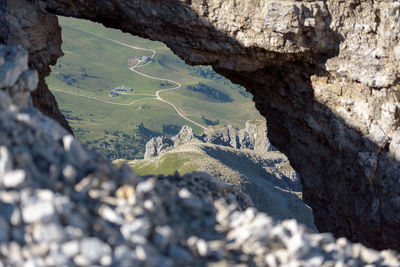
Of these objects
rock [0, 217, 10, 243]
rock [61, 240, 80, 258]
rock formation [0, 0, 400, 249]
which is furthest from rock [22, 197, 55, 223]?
rock formation [0, 0, 400, 249]

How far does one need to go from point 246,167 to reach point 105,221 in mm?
74942

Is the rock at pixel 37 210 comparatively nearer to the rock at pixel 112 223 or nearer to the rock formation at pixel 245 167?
the rock at pixel 112 223

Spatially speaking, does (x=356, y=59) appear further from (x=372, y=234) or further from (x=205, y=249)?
(x=205, y=249)

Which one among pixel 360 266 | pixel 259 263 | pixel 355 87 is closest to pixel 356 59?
pixel 355 87

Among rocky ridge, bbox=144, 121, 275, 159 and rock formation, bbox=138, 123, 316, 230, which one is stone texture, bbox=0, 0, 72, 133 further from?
rocky ridge, bbox=144, 121, 275, 159

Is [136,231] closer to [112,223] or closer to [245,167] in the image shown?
[112,223]

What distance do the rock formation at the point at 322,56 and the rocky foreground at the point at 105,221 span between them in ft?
36.7

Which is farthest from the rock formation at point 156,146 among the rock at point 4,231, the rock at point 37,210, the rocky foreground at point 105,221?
the rock at point 4,231

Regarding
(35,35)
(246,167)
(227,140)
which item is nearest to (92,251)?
(35,35)

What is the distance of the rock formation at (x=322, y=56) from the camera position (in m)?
21.4

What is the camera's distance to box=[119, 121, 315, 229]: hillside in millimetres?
66375

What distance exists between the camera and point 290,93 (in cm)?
2617

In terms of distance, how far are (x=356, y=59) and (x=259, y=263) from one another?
14573 mm

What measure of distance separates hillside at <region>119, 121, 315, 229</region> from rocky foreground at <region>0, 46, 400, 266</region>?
44.8 meters
